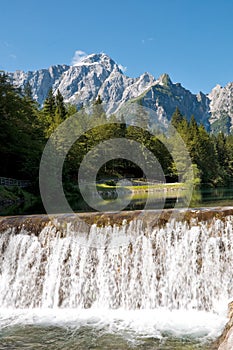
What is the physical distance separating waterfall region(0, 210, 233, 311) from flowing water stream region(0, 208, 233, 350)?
3 centimetres

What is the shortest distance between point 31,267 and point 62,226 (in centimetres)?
185

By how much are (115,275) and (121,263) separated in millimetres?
451

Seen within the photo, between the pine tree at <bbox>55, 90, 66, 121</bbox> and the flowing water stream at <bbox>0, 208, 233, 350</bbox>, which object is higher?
the pine tree at <bbox>55, 90, 66, 121</bbox>

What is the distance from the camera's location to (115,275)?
11.0 metres

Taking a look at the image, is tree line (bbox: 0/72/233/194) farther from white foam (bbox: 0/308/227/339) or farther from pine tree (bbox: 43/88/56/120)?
white foam (bbox: 0/308/227/339)

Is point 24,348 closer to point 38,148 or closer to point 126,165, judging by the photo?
point 38,148

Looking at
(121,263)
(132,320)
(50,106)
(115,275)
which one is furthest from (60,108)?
(132,320)

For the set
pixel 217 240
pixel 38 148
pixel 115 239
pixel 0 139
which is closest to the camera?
pixel 217 240

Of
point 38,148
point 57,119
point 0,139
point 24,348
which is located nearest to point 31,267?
point 24,348

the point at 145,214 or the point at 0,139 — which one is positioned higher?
the point at 0,139

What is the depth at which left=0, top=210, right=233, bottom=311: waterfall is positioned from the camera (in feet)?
33.6

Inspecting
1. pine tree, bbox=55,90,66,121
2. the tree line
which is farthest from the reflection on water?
pine tree, bbox=55,90,66,121

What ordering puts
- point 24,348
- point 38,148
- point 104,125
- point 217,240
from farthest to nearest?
1. point 104,125
2. point 38,148
3. point 217,240
4. point 24,348

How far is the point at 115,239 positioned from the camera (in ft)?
38.0
